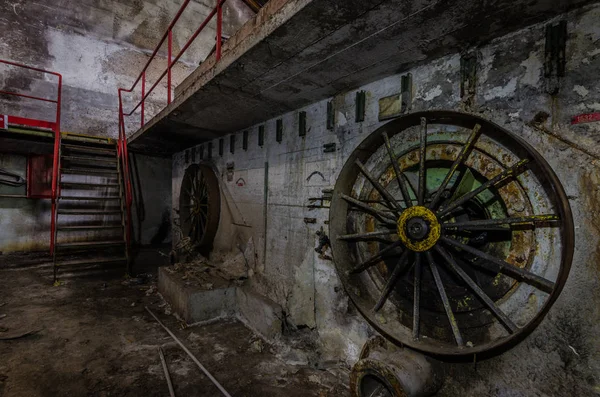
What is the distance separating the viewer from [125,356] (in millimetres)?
3352

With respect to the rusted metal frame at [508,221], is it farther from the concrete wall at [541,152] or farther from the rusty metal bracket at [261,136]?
the rusty metal bracket at [261,136]

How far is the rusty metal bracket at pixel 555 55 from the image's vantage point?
1859 mm

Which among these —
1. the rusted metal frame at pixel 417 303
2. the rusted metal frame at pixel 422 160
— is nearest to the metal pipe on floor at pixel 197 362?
the rusted metal frame at pixel 417 303

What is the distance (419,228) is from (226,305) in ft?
11.1

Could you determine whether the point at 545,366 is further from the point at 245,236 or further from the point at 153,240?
the point at 153,240

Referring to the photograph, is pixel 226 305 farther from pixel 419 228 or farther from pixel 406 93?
pixel 406 93

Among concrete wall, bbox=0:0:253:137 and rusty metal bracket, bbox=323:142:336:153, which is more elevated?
concrete wall, bbox=0:0:253:137

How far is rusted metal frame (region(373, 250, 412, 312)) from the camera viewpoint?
2.60m

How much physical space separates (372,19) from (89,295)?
609 cm

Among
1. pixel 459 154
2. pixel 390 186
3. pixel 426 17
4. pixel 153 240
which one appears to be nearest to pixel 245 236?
pixel 390 186

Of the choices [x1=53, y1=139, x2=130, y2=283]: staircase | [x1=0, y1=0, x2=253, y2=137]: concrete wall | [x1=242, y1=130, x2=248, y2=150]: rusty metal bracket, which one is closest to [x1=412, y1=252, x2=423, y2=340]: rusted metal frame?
[x1=242, y1=130, x2=248, y2=150]: rusty metal bracket

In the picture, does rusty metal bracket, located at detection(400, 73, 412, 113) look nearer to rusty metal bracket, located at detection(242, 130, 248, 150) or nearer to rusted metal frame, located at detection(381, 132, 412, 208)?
rusted metal frame, located at detection(381, 132, 412, 208)

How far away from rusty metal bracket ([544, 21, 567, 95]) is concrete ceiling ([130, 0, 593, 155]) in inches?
4.0

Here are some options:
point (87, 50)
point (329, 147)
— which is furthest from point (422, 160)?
point (87, 50)
